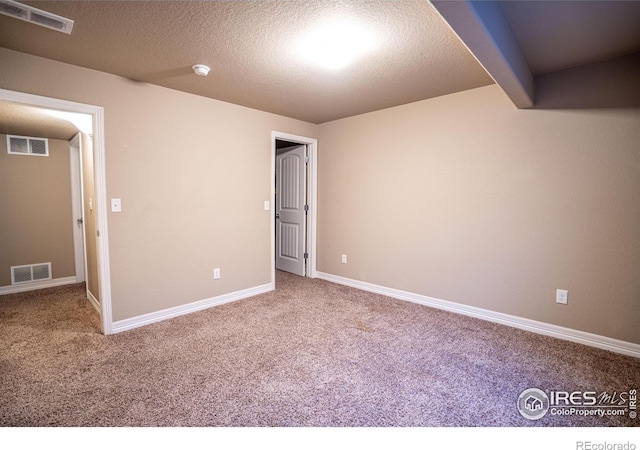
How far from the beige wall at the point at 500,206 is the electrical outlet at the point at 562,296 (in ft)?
0.12

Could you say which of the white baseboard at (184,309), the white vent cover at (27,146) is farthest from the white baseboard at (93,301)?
the white vent cover at (27,146)

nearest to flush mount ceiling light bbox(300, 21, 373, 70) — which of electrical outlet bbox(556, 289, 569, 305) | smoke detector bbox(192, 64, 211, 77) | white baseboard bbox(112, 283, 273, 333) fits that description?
smoke detector bbox(192, 64, 211, 77)

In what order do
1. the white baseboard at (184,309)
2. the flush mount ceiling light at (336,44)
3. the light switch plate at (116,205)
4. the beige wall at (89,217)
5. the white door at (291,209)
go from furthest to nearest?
the white door at (291,209)
the beige wall at (89,217)
the white baseboard at (184,309)
the light switch plate at (116,205)
the flush mount ceiling light at (336,44)

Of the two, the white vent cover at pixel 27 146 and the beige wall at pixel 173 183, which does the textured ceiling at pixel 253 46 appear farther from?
the white vent cover at pixel 27 146

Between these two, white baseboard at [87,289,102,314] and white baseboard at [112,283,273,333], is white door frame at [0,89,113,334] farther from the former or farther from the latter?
white baseboard at [87,289,102,314]

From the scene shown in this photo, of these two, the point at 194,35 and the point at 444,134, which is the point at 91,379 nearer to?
the point at 194,35

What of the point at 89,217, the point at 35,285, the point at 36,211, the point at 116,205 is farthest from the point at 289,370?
the point at 36,211

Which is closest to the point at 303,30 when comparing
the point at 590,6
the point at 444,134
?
the point at 590,6

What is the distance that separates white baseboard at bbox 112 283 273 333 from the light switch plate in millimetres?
1054

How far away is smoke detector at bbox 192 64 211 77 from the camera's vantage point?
8.09ft

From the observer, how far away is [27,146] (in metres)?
4.09

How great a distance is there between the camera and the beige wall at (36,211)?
13.0ft

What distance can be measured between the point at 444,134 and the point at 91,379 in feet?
12.4

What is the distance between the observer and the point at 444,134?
326 cm
